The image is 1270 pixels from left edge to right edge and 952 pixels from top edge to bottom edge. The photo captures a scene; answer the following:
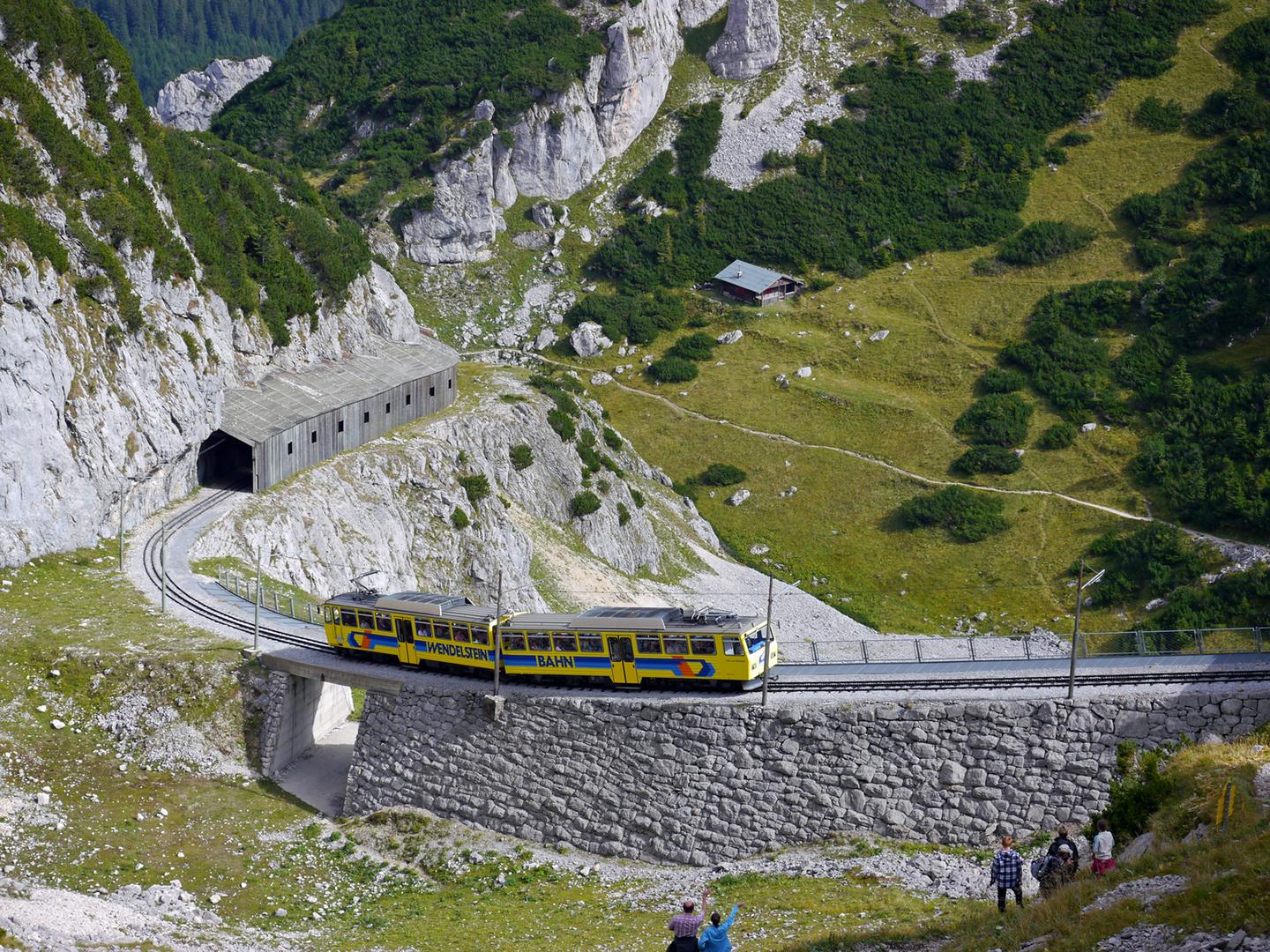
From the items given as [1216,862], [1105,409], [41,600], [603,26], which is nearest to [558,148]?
[603,26]

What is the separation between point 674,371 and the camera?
116562mm

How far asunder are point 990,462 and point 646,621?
6808cm

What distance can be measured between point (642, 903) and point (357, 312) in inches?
2587

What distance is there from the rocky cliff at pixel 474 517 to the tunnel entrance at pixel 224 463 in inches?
143

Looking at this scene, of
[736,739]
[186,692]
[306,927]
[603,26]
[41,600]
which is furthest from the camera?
[603,26]

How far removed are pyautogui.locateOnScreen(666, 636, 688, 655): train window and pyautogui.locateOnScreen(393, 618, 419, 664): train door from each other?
A: 36.0ft

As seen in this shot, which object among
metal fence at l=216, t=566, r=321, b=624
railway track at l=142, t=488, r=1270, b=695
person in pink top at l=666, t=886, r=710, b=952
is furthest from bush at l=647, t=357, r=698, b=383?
person in pink top at l=666, t=886, r=710, b=952

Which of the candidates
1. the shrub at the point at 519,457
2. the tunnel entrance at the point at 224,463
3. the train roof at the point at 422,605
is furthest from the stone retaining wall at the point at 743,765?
the shrub at the point at 519,457

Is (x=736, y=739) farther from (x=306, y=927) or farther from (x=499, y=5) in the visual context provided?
(x=499, y=5)

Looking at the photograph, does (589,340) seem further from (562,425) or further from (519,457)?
(519,457)

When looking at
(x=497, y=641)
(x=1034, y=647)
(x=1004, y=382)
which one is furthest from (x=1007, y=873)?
(x=1004, y=382)

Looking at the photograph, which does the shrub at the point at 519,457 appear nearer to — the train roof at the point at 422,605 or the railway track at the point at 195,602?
the railway track at the point at 195,602

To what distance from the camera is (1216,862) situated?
2123 centimetres

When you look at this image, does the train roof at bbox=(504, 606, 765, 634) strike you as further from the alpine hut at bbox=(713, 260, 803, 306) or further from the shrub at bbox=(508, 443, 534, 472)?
the alpine hut at bbox=(713, 260, 803, 306)
